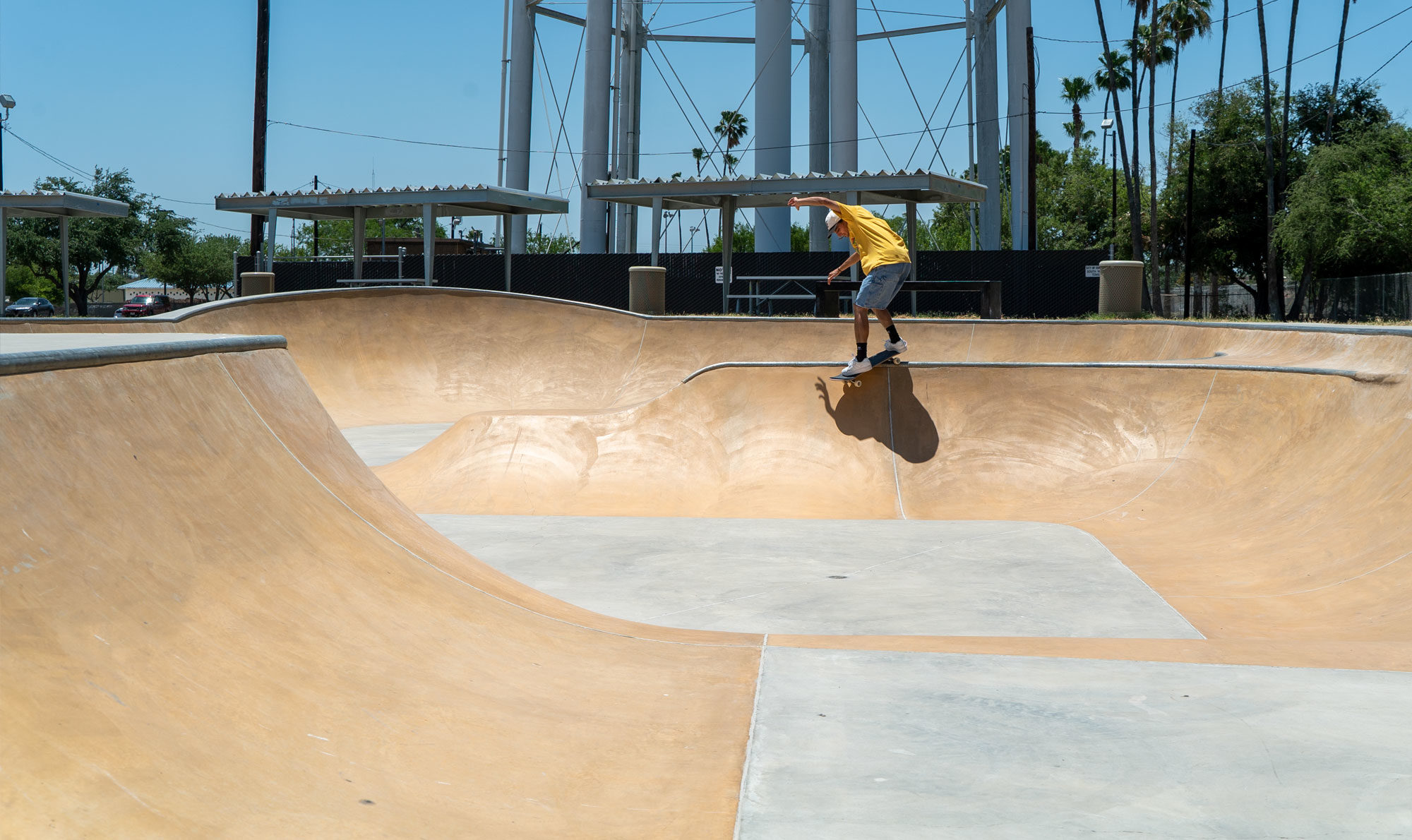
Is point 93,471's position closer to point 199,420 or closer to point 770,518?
point 199,420

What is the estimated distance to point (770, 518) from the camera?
8.75 metres

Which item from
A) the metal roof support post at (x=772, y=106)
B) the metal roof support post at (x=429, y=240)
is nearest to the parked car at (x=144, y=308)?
the metal roof support post at (x=429, y=240)

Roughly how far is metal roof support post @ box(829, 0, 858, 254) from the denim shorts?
19511 mm

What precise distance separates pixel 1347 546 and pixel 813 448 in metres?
4.91

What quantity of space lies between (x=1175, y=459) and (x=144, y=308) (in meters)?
52.4

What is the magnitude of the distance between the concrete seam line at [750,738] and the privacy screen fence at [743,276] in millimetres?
21341

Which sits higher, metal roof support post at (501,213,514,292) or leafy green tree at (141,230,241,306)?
leafy green tree at (141,230,241,306)

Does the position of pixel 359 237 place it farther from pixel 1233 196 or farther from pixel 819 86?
pixel 1233 196

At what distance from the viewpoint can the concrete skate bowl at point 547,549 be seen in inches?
99.3

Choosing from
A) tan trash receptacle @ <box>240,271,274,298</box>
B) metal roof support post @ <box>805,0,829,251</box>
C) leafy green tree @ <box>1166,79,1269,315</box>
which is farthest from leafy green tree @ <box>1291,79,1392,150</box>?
tan trash receptacle @ <box>240,271,274,298</box>

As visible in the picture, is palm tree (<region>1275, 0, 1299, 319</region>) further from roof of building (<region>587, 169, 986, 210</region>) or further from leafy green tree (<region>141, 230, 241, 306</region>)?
leafy green tree (<region>141, 230, 241, 306</region>)

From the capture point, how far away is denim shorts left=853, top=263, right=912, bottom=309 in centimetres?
1037

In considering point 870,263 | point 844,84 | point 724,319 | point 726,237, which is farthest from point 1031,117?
point 870,263

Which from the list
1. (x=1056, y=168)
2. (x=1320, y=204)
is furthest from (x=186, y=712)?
(x=1056, y=168)
